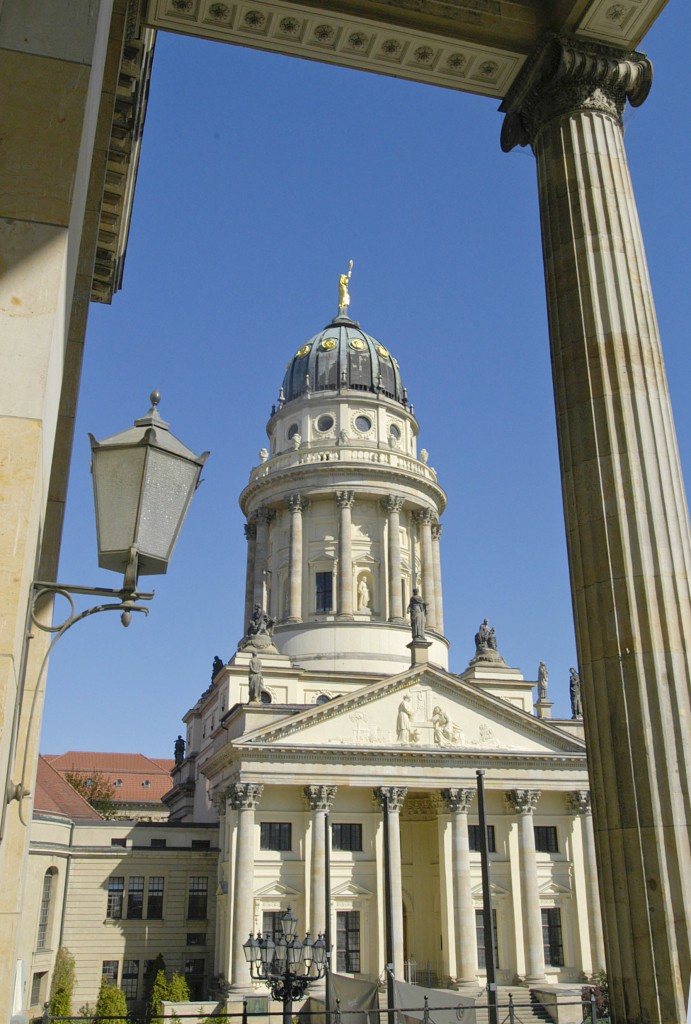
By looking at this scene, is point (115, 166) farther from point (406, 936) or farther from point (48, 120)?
point (406, 936)

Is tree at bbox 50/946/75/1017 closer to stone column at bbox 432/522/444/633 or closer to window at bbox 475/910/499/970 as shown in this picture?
window at bbox 475/910/499/970

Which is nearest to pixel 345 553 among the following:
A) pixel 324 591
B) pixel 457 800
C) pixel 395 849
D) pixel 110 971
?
pixel 324 591

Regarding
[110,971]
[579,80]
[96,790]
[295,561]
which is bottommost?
[110,971]

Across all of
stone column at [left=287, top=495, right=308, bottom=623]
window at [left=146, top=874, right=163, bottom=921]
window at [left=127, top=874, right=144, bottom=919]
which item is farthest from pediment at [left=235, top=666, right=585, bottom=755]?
window at [left=127, top=874, right=144, bottom=919]

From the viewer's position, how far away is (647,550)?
384 inches

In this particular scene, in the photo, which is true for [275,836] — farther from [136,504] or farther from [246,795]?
[136,504]

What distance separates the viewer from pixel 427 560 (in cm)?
6569

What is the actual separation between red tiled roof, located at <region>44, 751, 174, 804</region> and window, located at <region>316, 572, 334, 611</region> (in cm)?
4091

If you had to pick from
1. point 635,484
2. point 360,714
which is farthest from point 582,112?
point 360,714

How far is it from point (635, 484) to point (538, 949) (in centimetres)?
4305

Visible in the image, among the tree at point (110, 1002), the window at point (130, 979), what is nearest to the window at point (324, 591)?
the window at point (130, 979)

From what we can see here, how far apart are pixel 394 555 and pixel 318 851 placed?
2202 cm

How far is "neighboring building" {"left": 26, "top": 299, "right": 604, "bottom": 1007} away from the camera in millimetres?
46094

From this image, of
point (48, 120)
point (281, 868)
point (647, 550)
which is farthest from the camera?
point (281, 868)
